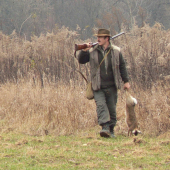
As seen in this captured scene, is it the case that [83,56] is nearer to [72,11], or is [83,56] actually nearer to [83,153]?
[83,153]

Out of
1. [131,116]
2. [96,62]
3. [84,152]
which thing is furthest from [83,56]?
[84,152]

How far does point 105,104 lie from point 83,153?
3.90 feet

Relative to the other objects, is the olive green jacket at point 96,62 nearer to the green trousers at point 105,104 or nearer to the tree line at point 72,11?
the green trousers at point 105,104

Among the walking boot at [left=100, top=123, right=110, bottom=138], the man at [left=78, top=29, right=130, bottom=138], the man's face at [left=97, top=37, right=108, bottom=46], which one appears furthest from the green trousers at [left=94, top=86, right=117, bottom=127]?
the man's face at [left=97, top=37, right=108, bottom=46]

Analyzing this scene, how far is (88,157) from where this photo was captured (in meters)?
4.82

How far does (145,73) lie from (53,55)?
383 cm

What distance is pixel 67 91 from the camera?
7.98 m

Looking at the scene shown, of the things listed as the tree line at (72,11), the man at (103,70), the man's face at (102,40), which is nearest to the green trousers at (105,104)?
the man at (103,70)

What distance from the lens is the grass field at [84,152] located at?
4500mm

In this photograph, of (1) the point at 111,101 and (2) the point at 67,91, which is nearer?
(1) the point at 111,101

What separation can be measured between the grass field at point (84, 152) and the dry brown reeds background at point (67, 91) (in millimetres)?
543

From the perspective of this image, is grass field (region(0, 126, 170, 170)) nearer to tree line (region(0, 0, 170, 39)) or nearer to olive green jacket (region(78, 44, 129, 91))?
olive green jacket (region(78, 44, 129, 91))

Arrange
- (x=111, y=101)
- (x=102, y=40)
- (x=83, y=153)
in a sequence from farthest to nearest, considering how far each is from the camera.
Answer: (x=111, y=101) < (x=102, y=40) < (x=83, y=153)

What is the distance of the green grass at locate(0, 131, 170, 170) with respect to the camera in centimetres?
449
